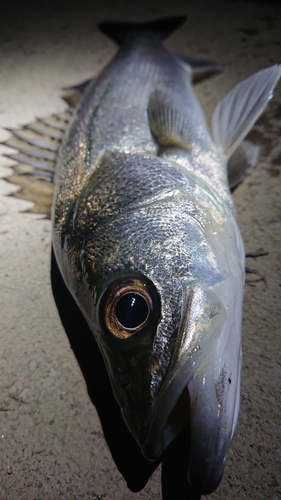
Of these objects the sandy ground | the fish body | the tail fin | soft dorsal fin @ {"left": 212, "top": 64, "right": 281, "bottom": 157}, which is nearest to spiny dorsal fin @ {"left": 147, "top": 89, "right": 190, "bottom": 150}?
the fish body

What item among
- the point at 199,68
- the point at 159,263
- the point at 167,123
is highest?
the point at 199,68

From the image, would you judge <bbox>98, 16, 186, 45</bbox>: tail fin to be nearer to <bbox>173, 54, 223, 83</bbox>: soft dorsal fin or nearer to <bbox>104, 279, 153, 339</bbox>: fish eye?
<bbox>173, 54, 223, 83</bbox>: soft dorsal fin

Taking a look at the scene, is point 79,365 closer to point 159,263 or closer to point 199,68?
point 159,263

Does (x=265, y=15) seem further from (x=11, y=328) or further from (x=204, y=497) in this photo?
(x=204, y=497)

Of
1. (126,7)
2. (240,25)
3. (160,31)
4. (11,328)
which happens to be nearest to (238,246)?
(11,328)

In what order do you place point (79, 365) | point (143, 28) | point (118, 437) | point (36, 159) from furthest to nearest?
point (143, 28), point (36, 159), point (79, 365), point (118, 437)

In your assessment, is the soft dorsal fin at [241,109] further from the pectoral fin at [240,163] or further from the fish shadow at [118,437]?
the fish shadow at [118,437]

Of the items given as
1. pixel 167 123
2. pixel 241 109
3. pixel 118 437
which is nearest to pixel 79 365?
pixel 118 437
